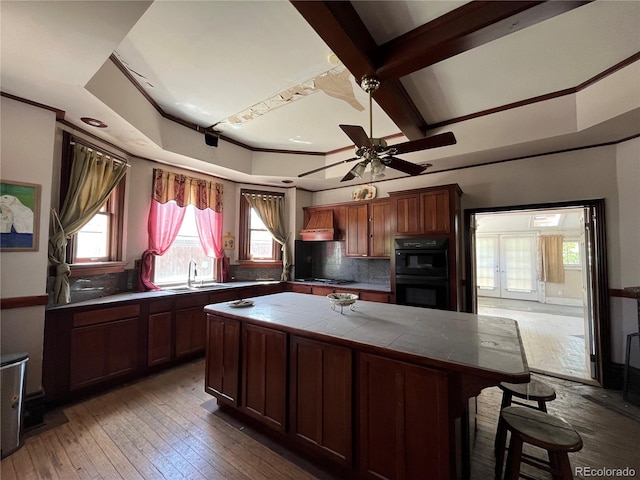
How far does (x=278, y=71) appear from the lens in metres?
2.37

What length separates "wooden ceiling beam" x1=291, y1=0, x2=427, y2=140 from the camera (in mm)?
1501

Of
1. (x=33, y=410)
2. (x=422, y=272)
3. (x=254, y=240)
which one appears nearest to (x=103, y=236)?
(x=33, y=410)

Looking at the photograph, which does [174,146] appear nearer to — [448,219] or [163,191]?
[163,191]

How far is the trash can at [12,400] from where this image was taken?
6.16ft

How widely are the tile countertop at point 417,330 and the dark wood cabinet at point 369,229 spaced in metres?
1.84

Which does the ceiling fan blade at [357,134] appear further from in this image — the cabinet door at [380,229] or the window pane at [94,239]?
the window pane at [94,239]

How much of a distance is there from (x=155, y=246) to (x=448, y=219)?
402cm

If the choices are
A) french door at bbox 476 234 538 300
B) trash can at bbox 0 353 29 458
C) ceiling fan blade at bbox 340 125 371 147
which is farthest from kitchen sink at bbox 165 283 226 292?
french door at bbox 476 234 538 300

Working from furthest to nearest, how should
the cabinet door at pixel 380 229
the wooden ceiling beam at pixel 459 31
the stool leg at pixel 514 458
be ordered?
1. the cabinet door at pixel 380 229
2. the wooden ceiling beam at pixel 459 31
3. the stool leg at pixel 514 458

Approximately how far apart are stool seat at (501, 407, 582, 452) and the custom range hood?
11.5ft

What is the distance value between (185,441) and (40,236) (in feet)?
7.01

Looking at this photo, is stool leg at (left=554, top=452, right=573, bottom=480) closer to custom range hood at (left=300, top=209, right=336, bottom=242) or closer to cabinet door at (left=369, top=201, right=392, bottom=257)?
cabinet door at (left=369, top=201, right=392, bottom=257)

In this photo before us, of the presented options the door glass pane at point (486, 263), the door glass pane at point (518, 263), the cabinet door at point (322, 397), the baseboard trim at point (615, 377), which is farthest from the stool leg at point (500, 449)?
the door glass pane at point (518, 263)

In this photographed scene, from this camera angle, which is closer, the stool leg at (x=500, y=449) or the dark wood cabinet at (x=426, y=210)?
the stool leg at (x=500, y=449)
